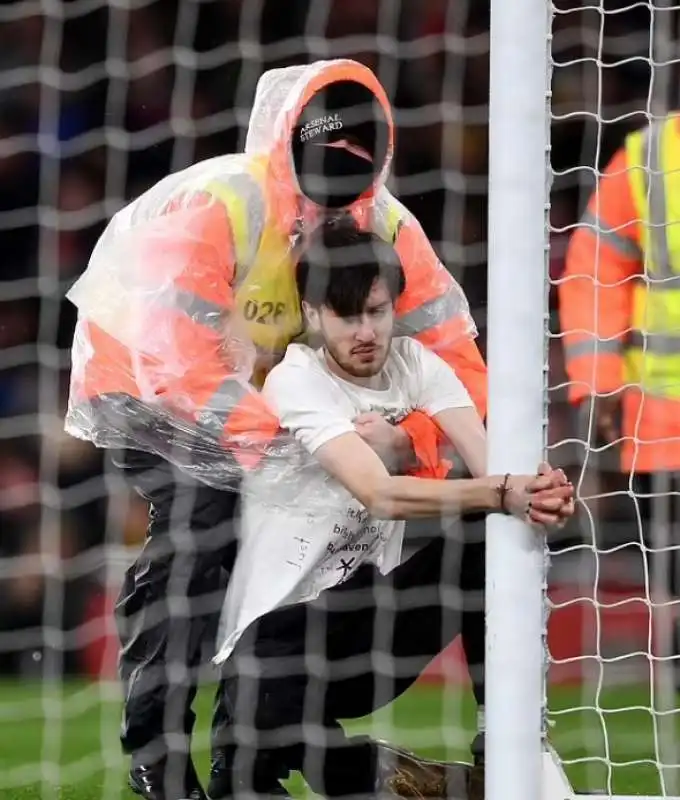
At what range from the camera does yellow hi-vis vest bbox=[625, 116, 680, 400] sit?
2242mm

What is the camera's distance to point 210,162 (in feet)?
7.30

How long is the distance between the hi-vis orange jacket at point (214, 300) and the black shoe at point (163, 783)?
1.38ft

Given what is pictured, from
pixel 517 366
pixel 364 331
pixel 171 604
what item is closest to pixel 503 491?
pixel 517 366

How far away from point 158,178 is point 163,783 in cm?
148

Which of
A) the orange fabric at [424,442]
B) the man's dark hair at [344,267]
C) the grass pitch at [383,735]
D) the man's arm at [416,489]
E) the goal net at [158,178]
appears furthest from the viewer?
the goal net at [158,178]

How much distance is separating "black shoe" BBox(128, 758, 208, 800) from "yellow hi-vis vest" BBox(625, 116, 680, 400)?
856 millimetres

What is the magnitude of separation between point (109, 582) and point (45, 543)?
21 cm

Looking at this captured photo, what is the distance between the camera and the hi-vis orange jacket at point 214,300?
210 cm

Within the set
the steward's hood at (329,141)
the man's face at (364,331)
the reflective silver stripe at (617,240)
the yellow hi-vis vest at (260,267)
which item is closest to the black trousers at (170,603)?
the yellow hi-vis vest at (260,267)

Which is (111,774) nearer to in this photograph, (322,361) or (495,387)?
(322,361)

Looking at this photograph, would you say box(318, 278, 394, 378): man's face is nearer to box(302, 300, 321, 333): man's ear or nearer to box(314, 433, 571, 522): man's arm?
box(302, 300, 321, 333): man's ear

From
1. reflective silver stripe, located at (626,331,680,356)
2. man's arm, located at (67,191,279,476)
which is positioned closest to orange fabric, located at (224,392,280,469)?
man's arm, located at (67,191,279,476)

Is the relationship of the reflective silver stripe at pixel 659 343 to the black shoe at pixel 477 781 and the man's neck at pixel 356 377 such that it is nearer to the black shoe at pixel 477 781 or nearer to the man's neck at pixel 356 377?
the man's neck at pixel 356 377

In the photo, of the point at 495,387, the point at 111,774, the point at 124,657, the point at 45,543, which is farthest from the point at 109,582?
the point at 495,387
